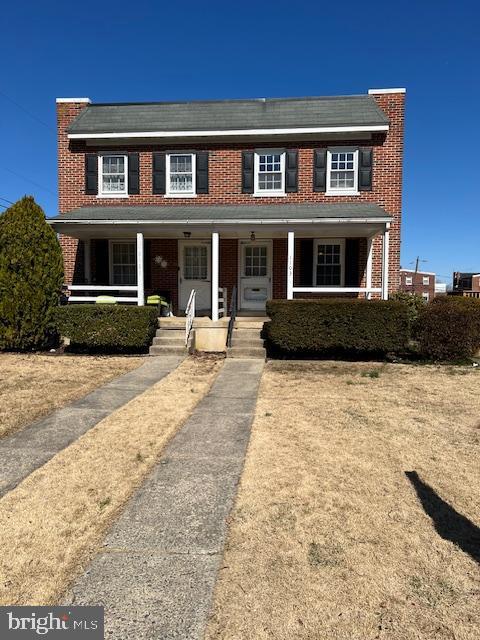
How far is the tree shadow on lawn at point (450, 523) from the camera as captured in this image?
2.90 m

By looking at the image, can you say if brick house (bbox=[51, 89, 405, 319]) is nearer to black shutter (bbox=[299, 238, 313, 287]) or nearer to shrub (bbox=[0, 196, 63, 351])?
black shutter (bbox=[299, 238, 313, 287])

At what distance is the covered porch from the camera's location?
12.1 meters

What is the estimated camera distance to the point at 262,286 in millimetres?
14219

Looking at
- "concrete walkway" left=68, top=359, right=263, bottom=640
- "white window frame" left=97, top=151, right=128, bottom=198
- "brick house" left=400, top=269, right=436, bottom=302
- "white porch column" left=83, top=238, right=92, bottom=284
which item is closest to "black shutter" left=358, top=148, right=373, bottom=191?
"white window frame" left=97, top=151, right=128, bottom=198

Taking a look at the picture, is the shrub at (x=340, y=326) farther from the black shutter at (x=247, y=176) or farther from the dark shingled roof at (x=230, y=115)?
the dark shingled roof at (x=230, y=115)

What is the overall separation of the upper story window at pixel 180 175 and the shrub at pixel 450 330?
8.64 meters

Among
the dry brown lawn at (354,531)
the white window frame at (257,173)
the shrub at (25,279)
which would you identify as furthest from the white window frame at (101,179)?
the dry brown lawn at (354,531)

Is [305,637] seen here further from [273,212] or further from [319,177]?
[319,177]

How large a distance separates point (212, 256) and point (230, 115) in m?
5.46

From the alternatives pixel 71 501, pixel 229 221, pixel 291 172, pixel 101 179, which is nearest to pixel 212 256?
pixel 229 221

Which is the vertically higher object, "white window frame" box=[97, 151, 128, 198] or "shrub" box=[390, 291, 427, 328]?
"white window frame" box=[97, 151, 128, 198]

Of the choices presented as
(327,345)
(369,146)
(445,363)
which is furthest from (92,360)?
(369,146)

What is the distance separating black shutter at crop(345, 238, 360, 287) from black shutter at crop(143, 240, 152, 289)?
666 cm

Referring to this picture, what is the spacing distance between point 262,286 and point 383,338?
17.9ft
